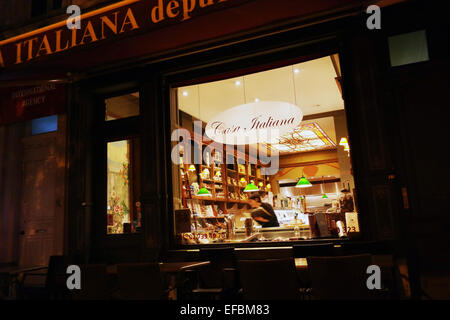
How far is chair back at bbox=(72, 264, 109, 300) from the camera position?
3936 millimetres

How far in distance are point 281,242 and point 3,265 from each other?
560 centimetres

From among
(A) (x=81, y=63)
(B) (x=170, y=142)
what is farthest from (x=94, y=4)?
(B) (x=170, y=142)

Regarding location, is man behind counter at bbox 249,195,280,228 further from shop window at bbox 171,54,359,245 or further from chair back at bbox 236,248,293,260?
chair back at bbox 236,248,293,260

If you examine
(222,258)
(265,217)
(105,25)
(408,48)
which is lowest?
(222,258)

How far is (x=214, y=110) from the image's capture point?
9.09 meters

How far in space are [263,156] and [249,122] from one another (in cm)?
790

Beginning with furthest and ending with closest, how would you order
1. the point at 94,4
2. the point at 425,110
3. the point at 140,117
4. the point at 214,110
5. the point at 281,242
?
the point at 214,110 < the point at 94,4 < the point at 140,117 < the point at 281,242 < the point at 425,110

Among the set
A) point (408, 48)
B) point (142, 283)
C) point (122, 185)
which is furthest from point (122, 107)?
point (408, 48)

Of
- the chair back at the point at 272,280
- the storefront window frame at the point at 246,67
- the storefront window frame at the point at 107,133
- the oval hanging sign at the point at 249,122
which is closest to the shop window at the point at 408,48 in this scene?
the storefront window frame at the point at 246,67

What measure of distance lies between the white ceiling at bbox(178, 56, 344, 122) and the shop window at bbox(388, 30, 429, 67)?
2110 mm

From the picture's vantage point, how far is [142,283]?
366cm

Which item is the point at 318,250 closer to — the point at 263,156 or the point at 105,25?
the point at 105,25
